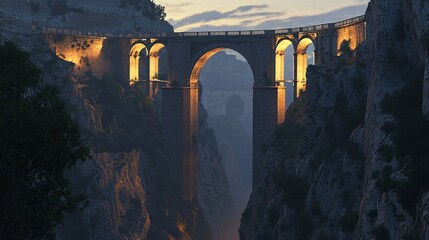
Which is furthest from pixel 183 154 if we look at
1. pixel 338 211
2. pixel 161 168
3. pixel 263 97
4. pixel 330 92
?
pixel 338 211

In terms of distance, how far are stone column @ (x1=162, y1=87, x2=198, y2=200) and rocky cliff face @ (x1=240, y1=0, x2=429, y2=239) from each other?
26.3 m

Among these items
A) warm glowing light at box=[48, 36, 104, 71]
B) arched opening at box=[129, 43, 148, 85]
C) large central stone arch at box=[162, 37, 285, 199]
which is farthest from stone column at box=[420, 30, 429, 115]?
warm glowing light at box=[48, 36, 104, 71]

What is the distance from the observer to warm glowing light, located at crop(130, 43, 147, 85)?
110375 mm

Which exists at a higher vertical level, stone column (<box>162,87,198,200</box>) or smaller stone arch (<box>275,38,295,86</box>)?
smaller stone arch (<box>275,38,295,86</box>)

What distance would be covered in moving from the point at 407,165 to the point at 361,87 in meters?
23.1

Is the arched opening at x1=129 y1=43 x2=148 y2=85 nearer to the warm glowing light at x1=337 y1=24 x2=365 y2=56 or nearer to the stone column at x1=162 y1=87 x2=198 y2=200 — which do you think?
the stone column at x1=162 y1=87 x2=198 y2=200

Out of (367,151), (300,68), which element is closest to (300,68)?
(300,68)

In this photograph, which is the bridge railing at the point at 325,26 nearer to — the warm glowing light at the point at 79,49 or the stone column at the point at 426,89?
the warm glowing light at the point at 79,49

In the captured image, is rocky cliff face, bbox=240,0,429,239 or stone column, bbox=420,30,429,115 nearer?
rocky cliff face, bbox=240,0,429,239

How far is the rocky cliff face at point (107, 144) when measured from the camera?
91.0 meters

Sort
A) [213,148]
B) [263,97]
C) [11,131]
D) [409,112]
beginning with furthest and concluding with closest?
[213,148] < [263,97] < [409,112] < [11,131]

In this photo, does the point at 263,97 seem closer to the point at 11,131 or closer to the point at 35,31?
the point at 35,31

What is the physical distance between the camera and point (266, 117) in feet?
292

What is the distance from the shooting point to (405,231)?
30.5 m
